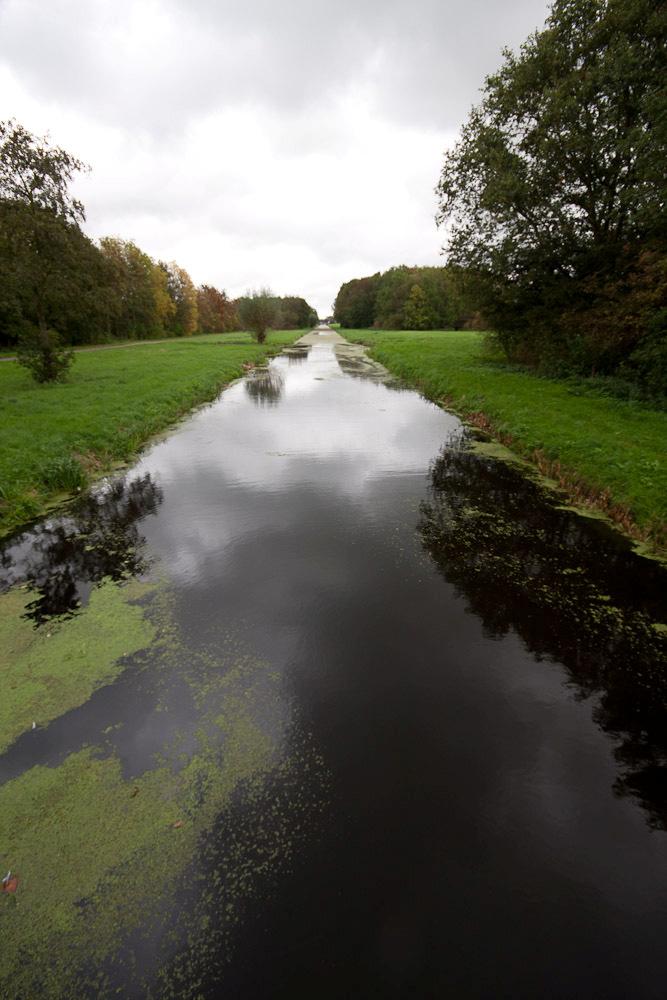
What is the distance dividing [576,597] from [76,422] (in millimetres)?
14646

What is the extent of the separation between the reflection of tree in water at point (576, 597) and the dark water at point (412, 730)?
33mm

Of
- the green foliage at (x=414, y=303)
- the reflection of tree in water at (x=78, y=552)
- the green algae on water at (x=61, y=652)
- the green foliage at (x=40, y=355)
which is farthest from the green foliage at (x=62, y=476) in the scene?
the green foliage at (x=414, y=303)

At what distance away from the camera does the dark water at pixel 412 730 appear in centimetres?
289

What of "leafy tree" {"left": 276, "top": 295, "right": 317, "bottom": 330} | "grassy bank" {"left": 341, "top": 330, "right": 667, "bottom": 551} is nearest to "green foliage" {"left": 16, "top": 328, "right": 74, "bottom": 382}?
"grassy bank" {"left": 341, "top": 330, "right": 667, "bottom": 551}

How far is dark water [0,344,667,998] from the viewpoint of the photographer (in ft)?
9.50

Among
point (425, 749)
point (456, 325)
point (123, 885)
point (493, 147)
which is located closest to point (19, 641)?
point (123, 885)

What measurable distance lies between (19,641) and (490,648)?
19.4 ft

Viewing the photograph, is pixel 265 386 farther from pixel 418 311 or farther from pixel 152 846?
pixel 418 311

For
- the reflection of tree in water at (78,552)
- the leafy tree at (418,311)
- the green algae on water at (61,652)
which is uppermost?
the leafy tree at (418,311)

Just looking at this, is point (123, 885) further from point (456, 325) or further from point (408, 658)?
point (456, 325)

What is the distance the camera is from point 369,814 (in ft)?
12.0

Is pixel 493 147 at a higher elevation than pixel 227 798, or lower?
higher

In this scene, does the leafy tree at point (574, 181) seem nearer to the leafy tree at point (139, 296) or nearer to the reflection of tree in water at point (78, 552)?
the reflection of tree in water at point (78, 552)

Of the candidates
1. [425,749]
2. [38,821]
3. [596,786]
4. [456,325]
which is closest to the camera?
[38,821]
